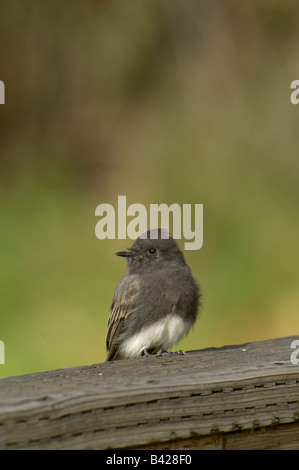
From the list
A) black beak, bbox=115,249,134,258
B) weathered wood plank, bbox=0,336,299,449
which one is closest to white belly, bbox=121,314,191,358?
black beak, bbox=115,249,134,258

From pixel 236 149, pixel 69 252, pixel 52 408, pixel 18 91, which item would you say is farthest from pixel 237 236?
pixel 52 408

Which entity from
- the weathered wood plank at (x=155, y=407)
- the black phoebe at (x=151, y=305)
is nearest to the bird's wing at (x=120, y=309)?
the black phoebe at (x=151, y=305)

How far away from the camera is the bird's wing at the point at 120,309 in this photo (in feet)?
11.1

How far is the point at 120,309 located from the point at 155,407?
1.78 meters

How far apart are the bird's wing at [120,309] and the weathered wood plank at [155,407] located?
1333 millimetres

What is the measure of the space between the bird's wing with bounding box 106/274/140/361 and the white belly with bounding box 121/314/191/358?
0.06 m

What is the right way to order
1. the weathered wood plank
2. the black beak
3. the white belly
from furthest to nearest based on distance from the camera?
1. the black beak
2. the white belly
3. the weathered wood plank

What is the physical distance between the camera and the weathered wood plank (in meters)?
1.48

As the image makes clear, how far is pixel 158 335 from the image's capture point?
333 centimetres

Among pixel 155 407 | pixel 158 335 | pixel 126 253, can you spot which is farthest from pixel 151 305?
pixel 155 407

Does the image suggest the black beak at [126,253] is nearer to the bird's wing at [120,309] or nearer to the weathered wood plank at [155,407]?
the bird's wing at [120,309]

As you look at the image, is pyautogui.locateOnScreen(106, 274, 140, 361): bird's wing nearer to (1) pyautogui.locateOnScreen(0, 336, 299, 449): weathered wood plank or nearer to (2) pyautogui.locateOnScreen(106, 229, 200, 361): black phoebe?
(2) pyautogui.locateOnScreen(106, 229, 200, 361): black phoebe

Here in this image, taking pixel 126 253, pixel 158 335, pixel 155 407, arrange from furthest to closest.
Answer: pixel 126 253 < pixel 158 335 < pixel 155 407

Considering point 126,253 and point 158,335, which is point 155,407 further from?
point 126,253
